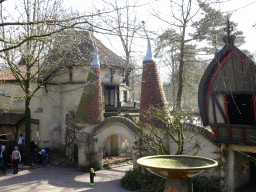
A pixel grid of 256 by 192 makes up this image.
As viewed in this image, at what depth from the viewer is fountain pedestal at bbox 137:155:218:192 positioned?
542cm

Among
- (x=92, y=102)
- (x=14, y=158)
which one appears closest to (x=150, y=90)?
(x=92, y=102)

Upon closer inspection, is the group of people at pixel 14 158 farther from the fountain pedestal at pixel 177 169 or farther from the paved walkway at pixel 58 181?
the fountain pedestal at pixel 177 169

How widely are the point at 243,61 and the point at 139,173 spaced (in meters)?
5.84

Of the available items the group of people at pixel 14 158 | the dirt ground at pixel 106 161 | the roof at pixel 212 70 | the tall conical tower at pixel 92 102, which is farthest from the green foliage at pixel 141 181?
the group of people at pixel 14 158

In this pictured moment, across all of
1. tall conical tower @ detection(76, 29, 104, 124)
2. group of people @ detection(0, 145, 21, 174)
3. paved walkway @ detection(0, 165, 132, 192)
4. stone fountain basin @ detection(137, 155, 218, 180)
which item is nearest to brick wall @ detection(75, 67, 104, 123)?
tall conical tower @ detection(76, 29, 104, 124)

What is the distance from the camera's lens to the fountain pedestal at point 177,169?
17.8 ft

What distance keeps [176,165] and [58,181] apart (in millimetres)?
6966

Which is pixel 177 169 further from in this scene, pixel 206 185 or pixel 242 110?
pixel 242 110

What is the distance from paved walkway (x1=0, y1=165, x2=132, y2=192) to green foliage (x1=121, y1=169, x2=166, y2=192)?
35 centimetres

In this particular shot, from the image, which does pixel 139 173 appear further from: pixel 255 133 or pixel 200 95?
pixel 255 133

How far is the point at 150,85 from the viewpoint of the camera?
1239cm

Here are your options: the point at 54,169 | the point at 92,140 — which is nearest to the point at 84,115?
the point at 92,140

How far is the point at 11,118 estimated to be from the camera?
1775cm

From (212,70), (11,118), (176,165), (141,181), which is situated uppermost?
(212,70)
